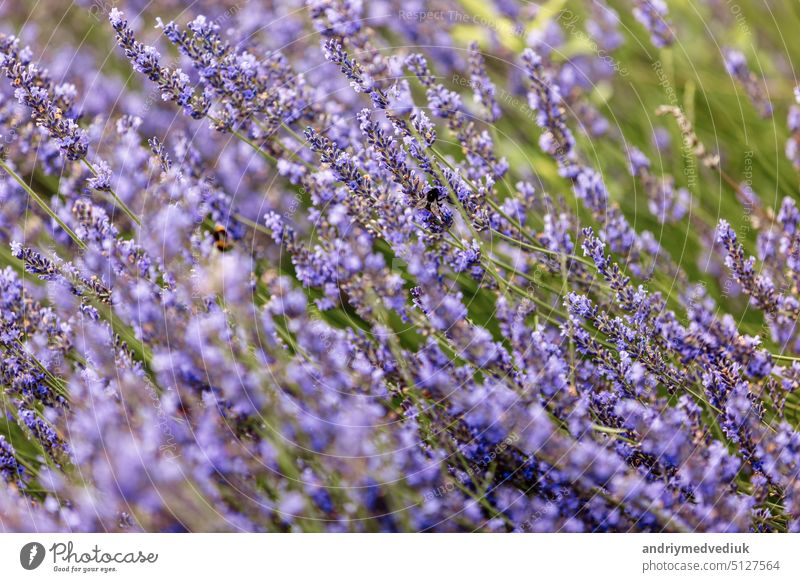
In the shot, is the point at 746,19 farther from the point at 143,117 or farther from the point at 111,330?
the point at 111,330

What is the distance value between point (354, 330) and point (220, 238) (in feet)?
0.81

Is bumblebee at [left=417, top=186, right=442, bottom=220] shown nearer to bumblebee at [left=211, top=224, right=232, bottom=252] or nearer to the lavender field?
the lavender field

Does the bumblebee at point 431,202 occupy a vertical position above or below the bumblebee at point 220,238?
below

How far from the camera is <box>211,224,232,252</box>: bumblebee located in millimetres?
1046

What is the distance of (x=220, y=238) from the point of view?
1048 mm

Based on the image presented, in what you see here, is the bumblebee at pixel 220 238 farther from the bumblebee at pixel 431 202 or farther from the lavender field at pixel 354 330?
the bumblebee at pixel 431 202

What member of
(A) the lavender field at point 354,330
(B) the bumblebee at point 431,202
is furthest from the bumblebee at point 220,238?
(B) the bumblebee at point 431,202

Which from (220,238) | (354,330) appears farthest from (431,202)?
(220,238)

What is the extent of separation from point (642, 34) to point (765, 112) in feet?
0.85

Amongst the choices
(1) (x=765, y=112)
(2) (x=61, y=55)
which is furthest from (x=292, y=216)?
(1) (x=765, y=112)

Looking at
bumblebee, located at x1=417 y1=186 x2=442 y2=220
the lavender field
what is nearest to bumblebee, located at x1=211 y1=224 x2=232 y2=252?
the lavender field

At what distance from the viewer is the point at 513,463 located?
3.24 feet

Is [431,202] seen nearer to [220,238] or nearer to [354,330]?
[354,330]

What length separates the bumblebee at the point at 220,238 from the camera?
1.05 meters
